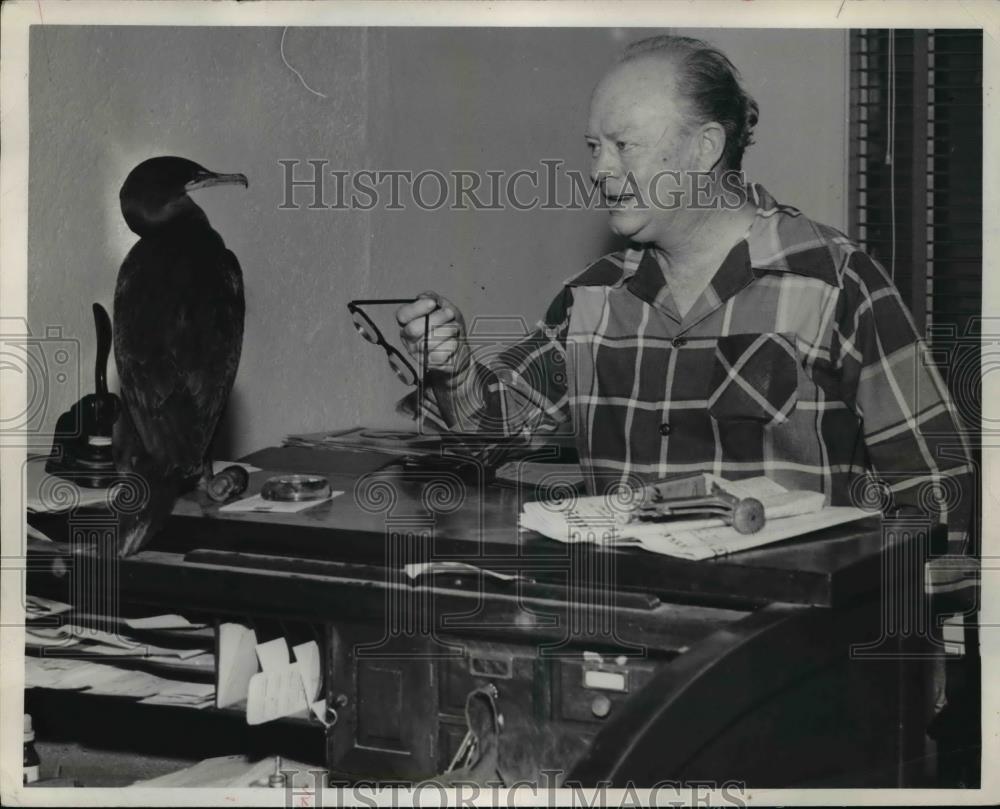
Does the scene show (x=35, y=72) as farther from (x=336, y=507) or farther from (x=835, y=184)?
(x=835, y=184)

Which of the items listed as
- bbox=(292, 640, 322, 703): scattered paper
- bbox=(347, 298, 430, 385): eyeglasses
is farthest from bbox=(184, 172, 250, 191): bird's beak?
bbox=(292, 640, 322, 703): scattered paper

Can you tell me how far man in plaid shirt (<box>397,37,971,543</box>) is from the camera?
1.76m

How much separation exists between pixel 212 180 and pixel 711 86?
2.50 feet

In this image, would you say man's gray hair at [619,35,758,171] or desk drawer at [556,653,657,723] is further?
man's gray hair at [619,35,758,171]

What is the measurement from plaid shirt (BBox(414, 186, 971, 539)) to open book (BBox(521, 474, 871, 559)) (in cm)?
22

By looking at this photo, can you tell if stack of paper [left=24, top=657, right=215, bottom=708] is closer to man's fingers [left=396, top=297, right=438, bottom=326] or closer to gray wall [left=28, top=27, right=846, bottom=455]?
gray wall [left=28, top=27, right=846, bottom=455]

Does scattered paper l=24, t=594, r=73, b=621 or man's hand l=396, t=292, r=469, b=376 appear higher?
man's hand l=396, t=292, r=469, b=376

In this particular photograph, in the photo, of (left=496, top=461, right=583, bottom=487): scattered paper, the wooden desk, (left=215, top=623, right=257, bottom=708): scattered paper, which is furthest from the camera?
(left=496, top=461, right=583, bottom=487): scattered paper

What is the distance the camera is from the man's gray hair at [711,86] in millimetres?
1782

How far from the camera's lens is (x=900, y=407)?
5.79 feet

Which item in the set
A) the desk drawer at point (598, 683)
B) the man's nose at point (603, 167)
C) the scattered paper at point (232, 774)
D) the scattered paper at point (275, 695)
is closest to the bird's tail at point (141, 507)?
the scattered paper at point (275, 695)

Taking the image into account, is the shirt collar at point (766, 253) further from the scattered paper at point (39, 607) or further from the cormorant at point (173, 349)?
the scattered paper at point (39, 607)

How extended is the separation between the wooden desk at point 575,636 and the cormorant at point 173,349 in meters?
0.13

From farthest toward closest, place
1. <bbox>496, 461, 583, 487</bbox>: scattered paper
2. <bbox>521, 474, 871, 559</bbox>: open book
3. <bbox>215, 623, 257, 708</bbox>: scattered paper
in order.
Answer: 1. <bbox>496, 461, 583, 487</bbox>: scattered paper
2. <bbox>215, 623, 257, 708</bbox>: scattered paper
3. <bbox>521, 474, 871, 559</bbox>: open book
